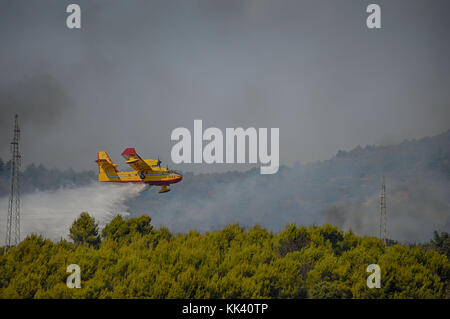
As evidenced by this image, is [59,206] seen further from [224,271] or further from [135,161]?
[135,161]

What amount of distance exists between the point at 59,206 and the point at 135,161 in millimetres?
27502

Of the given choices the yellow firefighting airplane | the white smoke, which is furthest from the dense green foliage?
the yellow firefighting airplane

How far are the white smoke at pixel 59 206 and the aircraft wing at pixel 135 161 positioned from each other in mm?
6719

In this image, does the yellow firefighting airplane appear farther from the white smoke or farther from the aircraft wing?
the white smoke

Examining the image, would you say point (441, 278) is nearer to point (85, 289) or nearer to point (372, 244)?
point (372, 244)

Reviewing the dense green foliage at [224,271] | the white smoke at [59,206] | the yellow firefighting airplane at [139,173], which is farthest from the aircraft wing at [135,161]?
the dense green foliage at [224,271]

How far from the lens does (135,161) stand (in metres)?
35.9

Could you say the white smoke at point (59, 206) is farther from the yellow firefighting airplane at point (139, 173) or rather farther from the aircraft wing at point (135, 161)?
the aircraft wing at point (135, 161)

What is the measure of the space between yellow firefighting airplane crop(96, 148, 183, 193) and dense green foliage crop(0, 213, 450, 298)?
1235cm

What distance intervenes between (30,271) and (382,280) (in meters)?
39.0

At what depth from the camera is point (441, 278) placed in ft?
182

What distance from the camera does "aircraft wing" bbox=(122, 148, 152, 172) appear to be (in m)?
35.4

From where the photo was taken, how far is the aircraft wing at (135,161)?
35406 mm
